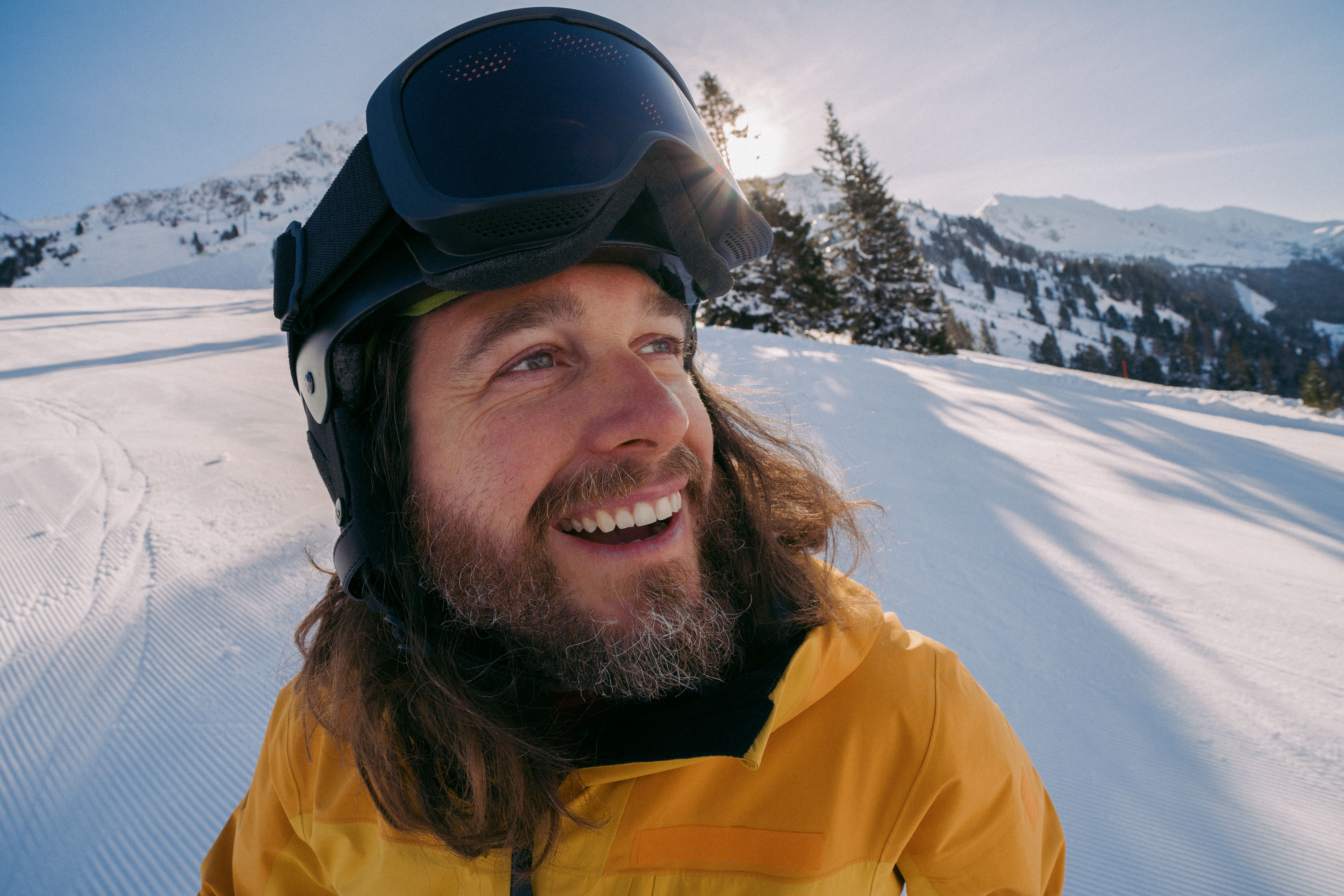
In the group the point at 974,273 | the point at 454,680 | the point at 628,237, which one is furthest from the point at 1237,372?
the point at 454,680

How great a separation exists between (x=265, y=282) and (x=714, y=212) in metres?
47.6

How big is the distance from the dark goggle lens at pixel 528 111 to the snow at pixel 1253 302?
175 metres

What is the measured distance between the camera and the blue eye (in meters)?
1.37

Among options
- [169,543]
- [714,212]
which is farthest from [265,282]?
[714,212]

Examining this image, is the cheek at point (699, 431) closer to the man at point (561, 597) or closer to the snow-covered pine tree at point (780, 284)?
the man at point (561, 597)

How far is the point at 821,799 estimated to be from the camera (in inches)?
43.6

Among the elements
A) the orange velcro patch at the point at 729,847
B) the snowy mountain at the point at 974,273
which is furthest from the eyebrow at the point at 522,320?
the snowy mountain at the point at 974,273

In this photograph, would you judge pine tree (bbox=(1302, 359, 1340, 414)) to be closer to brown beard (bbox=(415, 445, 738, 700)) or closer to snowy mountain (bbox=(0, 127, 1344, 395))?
snowy mountain (bbox=(0, 127, 1344, 395))

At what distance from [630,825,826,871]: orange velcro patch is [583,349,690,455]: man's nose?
0.77 metres

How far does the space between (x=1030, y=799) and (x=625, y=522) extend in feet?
3.32

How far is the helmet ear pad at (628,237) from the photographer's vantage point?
1.25 m

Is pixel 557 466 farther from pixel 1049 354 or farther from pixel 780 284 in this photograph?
pixel 1049 354

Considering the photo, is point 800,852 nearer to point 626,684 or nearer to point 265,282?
point 626,684

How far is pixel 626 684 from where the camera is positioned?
4.03ft
